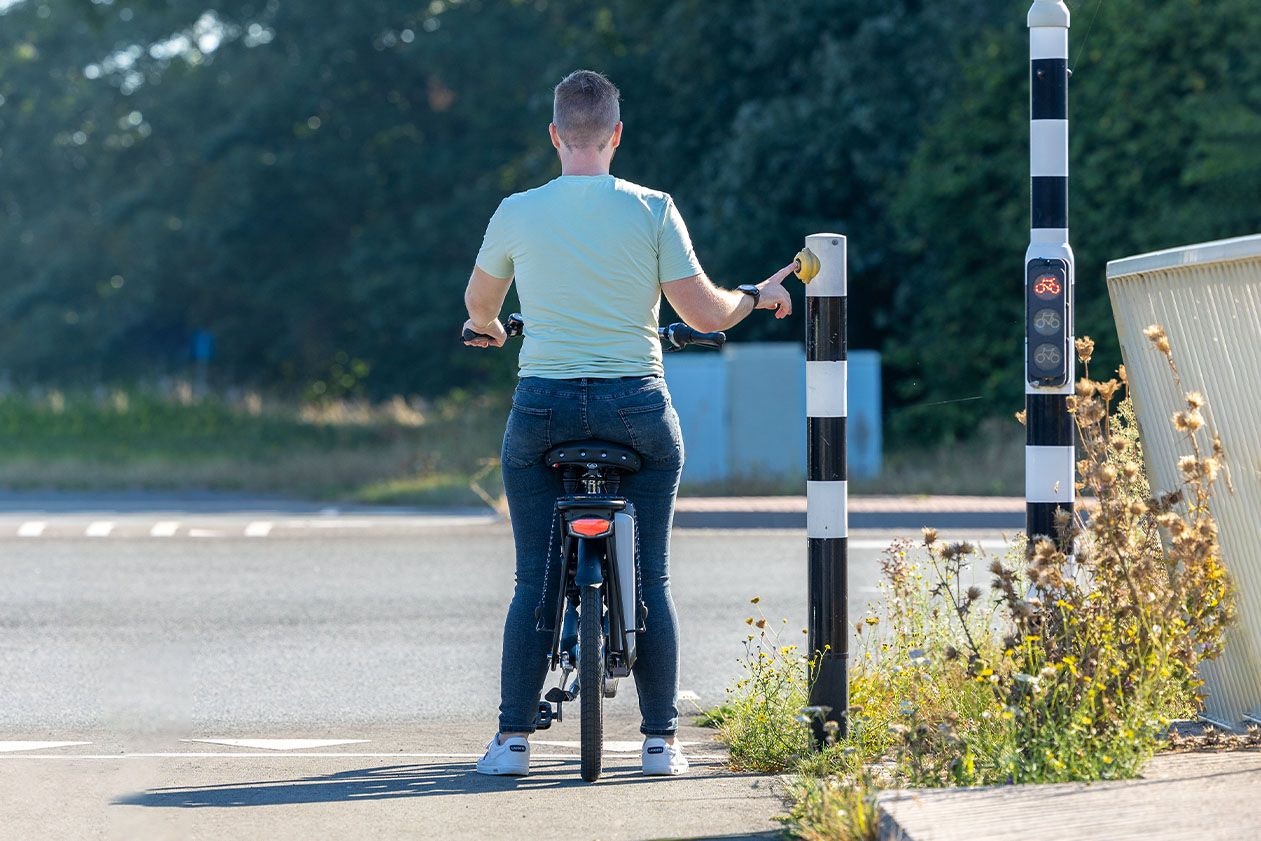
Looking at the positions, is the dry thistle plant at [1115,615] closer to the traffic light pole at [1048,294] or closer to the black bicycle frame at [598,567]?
the traffic light pole at [1048,294]

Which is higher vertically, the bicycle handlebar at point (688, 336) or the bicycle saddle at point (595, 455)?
the bicycle handlebar at point (688, 336)

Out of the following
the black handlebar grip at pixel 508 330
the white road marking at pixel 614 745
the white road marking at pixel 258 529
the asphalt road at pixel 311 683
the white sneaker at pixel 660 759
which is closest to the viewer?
the asphalt road at pixel 311 683

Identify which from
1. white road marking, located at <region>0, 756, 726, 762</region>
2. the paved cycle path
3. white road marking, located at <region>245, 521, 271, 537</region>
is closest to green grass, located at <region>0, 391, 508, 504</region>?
white road marking, located at <region>245, 521, 271, 537</region>

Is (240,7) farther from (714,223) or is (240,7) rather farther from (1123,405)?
(1123,405)

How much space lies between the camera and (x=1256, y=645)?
5.07m

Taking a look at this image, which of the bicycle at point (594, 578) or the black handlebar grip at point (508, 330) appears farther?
the black handlebar grip at point (508, 330)

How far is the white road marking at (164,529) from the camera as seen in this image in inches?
523

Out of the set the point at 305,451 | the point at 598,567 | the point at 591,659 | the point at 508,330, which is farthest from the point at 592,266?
the point at 305,451

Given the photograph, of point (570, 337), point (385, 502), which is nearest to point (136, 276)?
point (385, 502)

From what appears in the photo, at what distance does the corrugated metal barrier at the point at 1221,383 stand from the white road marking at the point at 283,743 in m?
2.68

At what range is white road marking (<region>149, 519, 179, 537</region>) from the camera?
43.5 feet

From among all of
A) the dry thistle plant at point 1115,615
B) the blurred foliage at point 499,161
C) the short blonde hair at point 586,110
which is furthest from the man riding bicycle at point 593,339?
the blurred foliage at point 499,161

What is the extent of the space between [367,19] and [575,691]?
33.3 m

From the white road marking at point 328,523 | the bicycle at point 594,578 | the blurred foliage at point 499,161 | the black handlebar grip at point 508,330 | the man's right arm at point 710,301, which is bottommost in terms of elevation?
the white road marking at point 328,523
